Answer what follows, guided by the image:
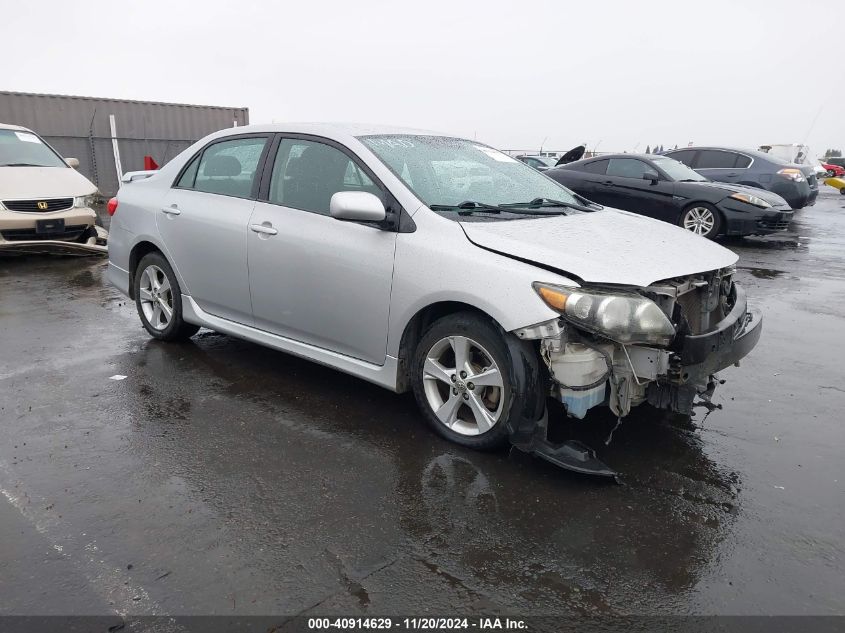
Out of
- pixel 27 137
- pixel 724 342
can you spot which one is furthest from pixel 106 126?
pixel 724 342

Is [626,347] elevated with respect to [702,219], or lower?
elevated

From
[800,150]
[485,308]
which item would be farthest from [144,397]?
[800,150]

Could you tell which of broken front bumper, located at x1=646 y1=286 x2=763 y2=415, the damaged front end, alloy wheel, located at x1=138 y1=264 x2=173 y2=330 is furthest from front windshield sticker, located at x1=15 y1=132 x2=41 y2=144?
broken front bumper, located at x1=646 y1=286 x2=763 y2=415

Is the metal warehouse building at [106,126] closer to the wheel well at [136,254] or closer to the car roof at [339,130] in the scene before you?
the wheel well at [136,254]

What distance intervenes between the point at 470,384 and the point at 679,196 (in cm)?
875

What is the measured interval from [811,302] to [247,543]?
21.9 ft

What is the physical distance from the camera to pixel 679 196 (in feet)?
36.0

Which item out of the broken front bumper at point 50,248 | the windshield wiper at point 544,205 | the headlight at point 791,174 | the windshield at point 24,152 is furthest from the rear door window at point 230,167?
the headlight at point 791,174

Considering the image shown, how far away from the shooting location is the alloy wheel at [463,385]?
345 cm

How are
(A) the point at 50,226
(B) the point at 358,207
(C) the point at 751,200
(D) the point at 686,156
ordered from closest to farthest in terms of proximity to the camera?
1. (B) the point at 358,207
2. (A) the point at 50,226
3. (C) the point at 751,200
4. (D) the point at 686,156

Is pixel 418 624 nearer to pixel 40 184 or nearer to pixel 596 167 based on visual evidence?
pixel 40 184

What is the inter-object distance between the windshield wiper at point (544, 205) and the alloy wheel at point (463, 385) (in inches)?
38.7

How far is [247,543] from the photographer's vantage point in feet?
9.16

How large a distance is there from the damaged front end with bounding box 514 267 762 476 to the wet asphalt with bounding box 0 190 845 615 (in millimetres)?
356
